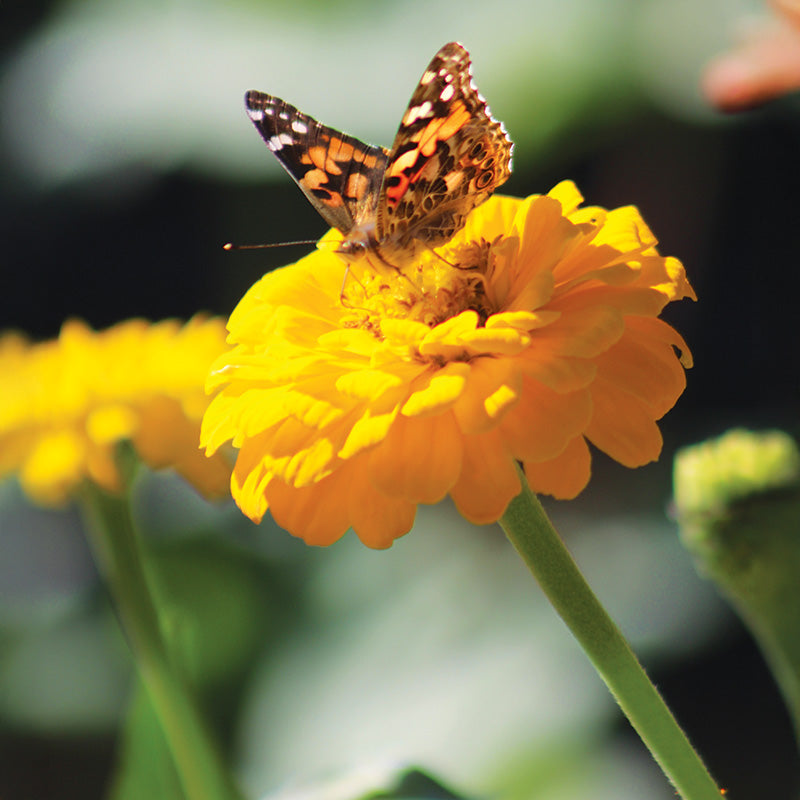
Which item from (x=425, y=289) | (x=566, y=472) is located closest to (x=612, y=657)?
(x=566, y=472)

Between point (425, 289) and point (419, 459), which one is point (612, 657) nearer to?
point (419, 459)

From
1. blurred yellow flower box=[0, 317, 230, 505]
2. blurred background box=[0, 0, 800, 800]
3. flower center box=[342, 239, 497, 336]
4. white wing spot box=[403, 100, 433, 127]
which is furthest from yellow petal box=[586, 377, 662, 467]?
blurred background box=[0, 0, 800, 800]

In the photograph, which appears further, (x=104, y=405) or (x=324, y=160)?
(x=104, y=405)

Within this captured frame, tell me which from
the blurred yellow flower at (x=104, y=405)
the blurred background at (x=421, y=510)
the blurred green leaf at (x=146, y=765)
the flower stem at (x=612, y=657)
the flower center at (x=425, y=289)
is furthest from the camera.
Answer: the blurred background at (x=421, y=510)

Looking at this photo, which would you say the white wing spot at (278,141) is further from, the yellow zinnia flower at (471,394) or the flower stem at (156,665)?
the flower stem at (156,665)

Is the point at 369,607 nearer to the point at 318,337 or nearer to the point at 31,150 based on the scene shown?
the point at 318,337

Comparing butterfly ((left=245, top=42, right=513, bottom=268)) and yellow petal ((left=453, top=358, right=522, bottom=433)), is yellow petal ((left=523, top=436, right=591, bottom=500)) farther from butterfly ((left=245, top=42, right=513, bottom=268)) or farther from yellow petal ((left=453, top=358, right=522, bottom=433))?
butterfly ((left=245, top=42, right=513, bottom=268))

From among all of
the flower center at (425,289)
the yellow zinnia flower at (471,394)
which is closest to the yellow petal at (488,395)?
the yellow zinnia flower at (471,394)

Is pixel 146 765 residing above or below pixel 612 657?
below
